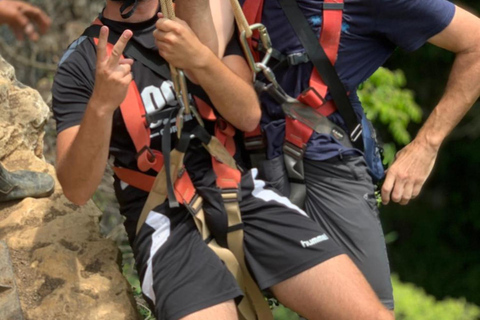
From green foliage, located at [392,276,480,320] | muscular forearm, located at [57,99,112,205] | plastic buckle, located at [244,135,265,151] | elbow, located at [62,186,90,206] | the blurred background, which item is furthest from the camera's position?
the blurred background

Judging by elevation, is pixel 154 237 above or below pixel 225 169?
below

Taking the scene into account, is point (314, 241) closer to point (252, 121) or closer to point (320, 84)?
point (252, 121)

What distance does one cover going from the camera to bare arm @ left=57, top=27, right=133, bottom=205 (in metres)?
2.75

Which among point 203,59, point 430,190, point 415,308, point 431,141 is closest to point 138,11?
point 203,59

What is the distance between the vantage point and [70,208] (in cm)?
378

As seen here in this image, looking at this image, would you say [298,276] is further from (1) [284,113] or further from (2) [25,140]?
(2) [25,140]

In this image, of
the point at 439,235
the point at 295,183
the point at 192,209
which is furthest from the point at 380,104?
the point at 439,235

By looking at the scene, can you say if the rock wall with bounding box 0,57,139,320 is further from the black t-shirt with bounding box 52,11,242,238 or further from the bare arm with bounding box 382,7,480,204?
the bare arm with bounding box 382,7,480,204

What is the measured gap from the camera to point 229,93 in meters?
3.05

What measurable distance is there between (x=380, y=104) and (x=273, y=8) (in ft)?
7.12

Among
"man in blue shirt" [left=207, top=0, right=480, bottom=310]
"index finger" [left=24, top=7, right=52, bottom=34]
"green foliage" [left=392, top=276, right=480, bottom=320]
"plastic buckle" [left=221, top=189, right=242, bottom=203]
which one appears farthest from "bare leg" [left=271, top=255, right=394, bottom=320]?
"green foliage" [left=392, top=276, right=480, bottom=320]

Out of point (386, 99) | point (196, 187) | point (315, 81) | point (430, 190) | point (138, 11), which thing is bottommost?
point (430, 190)

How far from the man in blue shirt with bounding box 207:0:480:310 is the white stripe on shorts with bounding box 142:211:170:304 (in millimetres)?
512

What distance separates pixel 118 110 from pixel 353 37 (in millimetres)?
947
